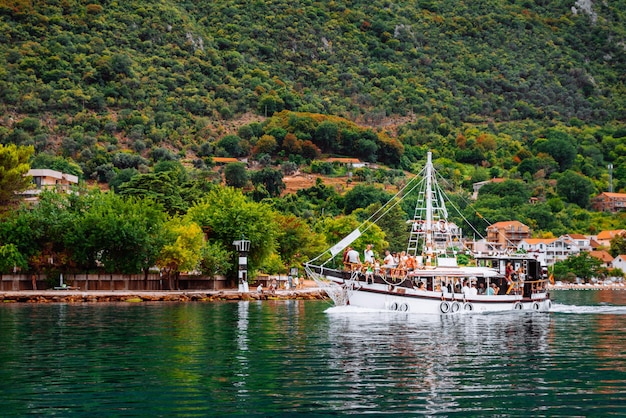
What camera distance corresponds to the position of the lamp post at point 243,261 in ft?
269

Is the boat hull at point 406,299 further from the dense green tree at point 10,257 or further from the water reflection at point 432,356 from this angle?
the dense green tree at point 10,257

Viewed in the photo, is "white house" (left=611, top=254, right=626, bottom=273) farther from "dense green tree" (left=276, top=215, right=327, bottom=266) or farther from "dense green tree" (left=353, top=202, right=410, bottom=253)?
"dense green tree" (left=276, top=215, right=327, bottom=266)

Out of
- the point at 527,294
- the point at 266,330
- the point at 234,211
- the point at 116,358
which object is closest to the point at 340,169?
the point at 234,211

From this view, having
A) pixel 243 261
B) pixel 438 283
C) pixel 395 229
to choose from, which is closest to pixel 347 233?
pixel 395 229

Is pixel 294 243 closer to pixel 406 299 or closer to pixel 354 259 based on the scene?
pixel 354 259

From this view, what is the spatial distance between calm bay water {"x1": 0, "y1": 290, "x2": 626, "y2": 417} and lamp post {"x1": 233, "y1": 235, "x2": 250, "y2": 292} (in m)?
Answer: 29.8

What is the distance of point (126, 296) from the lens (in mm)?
74688

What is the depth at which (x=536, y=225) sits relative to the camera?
198 m

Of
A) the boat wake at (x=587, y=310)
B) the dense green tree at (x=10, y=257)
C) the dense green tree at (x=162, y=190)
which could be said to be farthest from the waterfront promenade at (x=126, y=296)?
the dense green tree at (x=162, y=190)

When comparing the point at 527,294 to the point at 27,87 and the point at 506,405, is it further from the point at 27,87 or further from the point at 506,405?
the point at 27,87

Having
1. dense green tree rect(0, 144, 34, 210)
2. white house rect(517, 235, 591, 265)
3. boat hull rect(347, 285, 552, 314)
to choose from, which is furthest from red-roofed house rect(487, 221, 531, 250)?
boat hull rect(347, 285, 552, 314)

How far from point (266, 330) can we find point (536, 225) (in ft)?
524

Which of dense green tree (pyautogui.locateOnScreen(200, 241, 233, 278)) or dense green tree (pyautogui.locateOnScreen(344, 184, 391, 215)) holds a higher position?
dense green tree (pyautogui.locateOnScreen(344, 184, 391, 215))

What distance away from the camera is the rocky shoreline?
237ft
